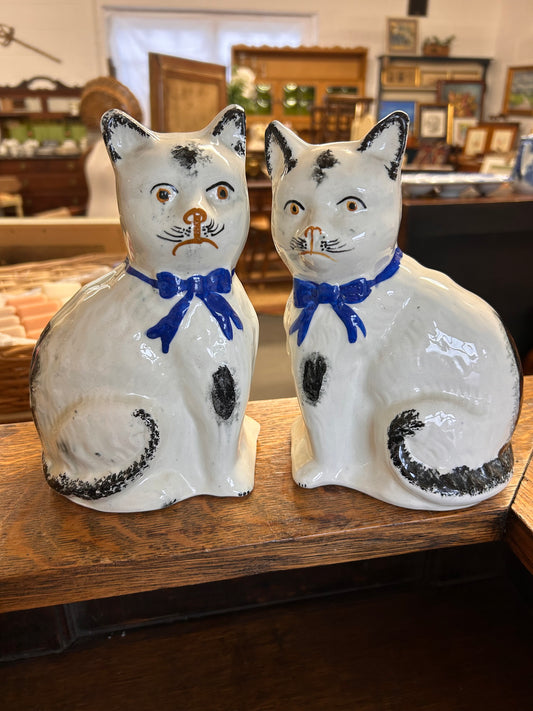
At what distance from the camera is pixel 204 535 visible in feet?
2.64

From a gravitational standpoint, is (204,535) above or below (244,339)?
below

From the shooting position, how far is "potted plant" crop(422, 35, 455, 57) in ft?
17.9

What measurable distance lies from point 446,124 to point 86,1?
136 inches

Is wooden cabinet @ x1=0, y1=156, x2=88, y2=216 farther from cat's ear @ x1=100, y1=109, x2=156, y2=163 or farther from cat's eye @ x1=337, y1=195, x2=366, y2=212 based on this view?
cat's eye @ x1=337, y1=195, x2=366, y2=212

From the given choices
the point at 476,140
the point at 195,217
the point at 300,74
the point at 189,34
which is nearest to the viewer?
the point at 195,217

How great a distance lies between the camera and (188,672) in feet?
3.17

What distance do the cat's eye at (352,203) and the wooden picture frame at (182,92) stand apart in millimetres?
1445

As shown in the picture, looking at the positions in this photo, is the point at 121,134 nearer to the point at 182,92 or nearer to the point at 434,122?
the point at 182,92

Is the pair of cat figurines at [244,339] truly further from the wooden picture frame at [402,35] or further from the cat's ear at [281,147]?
the wooden picture frame at [402,35]

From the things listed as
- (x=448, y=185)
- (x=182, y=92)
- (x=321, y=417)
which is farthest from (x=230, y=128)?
(x=182, y=92)

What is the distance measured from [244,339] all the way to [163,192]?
0.24 m

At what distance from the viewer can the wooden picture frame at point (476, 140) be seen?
4516 mm

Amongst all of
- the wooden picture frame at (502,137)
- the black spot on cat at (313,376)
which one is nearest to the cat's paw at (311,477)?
the black spot on cat at (313,376)

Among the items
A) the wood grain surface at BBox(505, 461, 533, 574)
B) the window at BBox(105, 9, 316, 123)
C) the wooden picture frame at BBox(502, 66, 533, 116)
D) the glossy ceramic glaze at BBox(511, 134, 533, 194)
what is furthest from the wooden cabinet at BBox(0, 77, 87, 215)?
the wood grain surface at BBox(505, 461, 533, 574)
